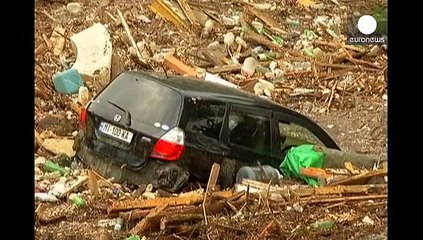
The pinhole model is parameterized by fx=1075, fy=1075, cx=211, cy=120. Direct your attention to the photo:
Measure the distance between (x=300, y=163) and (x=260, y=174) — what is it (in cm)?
17

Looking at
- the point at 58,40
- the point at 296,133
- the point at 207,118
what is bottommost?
the point at 296,133

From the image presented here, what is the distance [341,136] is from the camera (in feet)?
14.7

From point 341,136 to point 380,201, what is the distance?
325mm

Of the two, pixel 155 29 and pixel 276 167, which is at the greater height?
pixel 155 29

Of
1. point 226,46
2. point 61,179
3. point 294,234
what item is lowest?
point 294,234

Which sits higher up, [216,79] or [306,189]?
[216,79]

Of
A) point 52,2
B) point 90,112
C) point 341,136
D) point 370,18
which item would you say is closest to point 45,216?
point 90,112

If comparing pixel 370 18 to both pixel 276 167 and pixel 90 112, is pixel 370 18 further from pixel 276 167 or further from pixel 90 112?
pixel 90 112

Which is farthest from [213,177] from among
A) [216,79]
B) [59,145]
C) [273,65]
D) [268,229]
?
[59,145]

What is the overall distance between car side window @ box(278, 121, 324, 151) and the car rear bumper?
44cm

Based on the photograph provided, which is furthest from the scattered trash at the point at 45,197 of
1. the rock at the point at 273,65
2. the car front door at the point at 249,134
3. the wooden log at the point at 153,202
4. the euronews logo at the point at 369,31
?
the euronews logo at the point at 369,31

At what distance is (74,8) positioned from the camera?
4387 millimetres

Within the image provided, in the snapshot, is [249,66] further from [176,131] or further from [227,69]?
[176,131]

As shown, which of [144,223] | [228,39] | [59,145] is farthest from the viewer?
[228,39]
